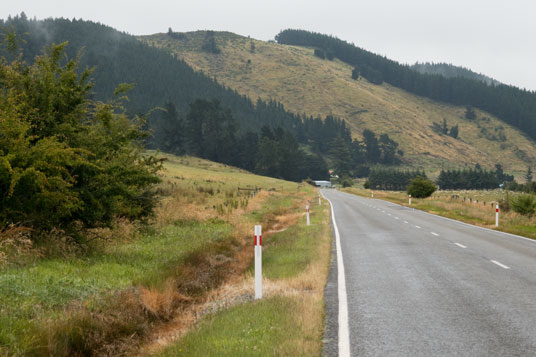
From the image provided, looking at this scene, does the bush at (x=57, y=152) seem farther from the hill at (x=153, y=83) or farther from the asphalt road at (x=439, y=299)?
the hill at (x=153, y=83)

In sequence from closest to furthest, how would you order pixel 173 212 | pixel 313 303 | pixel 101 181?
pixel 313 303 → pixel 101 181 → pixel 173 212

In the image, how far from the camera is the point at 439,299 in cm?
808

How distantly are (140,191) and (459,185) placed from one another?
135406 millimetres

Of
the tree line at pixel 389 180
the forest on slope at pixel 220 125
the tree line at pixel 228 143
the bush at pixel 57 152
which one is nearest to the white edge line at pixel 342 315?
the bush at pixel 57 152

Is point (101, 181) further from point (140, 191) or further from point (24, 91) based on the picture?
point (140, 191)

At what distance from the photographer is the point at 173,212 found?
1998 centimetres

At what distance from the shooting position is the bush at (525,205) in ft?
86.9

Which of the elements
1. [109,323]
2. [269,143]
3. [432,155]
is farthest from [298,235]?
[432,155]

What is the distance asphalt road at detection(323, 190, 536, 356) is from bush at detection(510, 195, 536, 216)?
11884mm

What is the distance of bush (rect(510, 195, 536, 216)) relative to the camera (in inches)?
1043

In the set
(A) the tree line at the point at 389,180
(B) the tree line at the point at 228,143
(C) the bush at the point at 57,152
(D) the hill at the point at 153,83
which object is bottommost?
(A) the tree line at the point at 389,180

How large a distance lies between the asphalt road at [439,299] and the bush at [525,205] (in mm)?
11884

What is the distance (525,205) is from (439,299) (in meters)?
21.5

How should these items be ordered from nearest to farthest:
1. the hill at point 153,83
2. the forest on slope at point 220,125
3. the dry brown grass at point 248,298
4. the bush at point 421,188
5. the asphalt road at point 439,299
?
the asphalt road at point 439,299, the dry brown grass at point 248,298, the bush at point 421,188, the forest on slope at point 220,125, the hill at point 153,83
